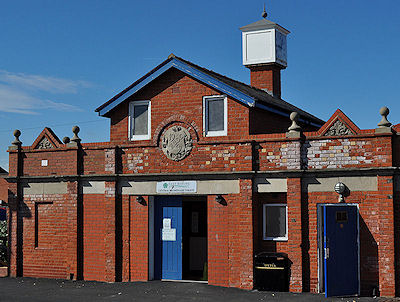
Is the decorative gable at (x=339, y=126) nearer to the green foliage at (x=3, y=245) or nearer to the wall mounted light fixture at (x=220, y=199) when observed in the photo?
the wall mounted light fixture at (x=220, y=199)

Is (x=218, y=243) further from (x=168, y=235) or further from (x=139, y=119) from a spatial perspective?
(x=139, y=119)

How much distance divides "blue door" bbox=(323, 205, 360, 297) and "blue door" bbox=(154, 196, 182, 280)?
17.0ft

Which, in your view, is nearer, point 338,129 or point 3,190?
point 338,129

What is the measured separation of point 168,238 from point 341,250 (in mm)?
5868

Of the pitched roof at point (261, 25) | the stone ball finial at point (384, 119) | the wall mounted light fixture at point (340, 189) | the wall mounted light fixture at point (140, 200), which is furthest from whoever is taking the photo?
the pitched roof at point (261, 25)

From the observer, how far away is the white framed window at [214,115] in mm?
19134

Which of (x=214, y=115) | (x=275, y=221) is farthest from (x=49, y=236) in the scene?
(x=275, y=221)

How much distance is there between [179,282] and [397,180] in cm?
764

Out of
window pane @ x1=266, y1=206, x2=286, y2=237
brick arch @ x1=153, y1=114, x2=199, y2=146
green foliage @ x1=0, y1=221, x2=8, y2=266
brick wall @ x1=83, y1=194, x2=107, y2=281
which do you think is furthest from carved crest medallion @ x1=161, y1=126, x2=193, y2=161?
green foliage @ x1=0, y1=221, x2=8, y2=266

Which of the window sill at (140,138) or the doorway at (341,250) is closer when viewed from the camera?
the doorway at (341,250)

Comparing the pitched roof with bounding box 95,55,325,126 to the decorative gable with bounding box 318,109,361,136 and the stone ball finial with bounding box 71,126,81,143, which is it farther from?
the decorative gable with bounding box 318,109,361,136

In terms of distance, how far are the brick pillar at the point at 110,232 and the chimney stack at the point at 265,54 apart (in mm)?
9611

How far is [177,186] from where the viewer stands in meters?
19.3

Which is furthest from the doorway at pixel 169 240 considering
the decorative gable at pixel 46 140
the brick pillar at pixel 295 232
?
the decorative gable at pixel 46 140
